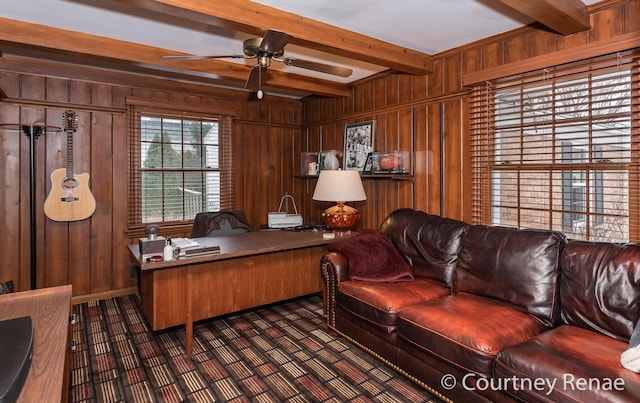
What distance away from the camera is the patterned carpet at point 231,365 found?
2.27 metres

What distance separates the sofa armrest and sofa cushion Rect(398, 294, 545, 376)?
2.37ft

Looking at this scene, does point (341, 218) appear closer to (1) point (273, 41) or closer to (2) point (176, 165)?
(1) point (273, 41)

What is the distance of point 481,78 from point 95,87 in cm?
395

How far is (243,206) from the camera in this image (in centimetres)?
506

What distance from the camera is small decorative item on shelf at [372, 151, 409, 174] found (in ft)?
12.6

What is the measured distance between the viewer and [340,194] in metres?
3.60

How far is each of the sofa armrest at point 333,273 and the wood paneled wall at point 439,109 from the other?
1.19 meters

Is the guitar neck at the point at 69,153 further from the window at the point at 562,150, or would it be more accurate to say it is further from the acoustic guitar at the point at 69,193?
the window at the point at 562,150

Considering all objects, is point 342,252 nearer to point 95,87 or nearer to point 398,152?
point 398,152

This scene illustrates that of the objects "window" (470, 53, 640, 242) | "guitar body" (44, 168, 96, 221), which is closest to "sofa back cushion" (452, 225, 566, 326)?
"window" (470, 53, 640, 242)

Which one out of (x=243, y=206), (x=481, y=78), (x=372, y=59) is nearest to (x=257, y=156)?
(x=243, y=206)

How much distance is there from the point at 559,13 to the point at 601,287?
65.8 inches

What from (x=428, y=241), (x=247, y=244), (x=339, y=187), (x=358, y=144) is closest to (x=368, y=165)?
(x=358, y=144)

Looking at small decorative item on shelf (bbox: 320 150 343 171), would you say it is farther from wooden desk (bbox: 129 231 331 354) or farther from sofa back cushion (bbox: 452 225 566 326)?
sofa back cushion (bbox: 452 225 566 326)
